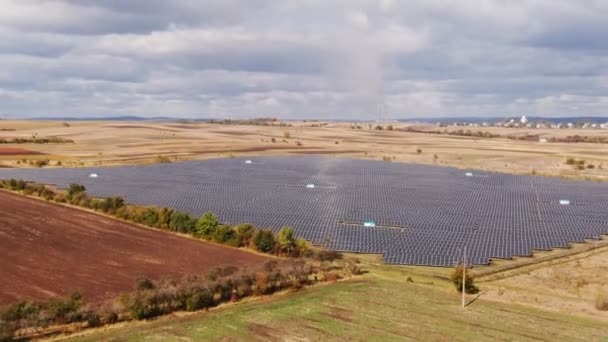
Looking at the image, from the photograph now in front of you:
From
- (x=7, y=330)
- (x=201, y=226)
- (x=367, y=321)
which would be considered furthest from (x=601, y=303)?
(x=7, y=330)

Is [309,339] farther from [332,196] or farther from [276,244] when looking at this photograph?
[332,196]

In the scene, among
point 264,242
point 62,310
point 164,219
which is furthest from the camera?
point 164,219

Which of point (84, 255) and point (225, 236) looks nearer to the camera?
point (84, 255)

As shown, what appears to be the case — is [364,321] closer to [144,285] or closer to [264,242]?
[144,285]

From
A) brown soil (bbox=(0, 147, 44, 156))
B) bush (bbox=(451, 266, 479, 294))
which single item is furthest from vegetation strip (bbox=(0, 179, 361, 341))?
brown soil (bbox=(0, 147, 44, 156))

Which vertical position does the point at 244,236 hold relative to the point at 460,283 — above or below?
above

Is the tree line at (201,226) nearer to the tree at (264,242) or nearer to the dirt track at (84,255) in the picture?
the tree at (264,242)

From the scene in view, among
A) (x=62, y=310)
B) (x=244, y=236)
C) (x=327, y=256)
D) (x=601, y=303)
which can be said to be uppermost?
(x=244, y=236)
